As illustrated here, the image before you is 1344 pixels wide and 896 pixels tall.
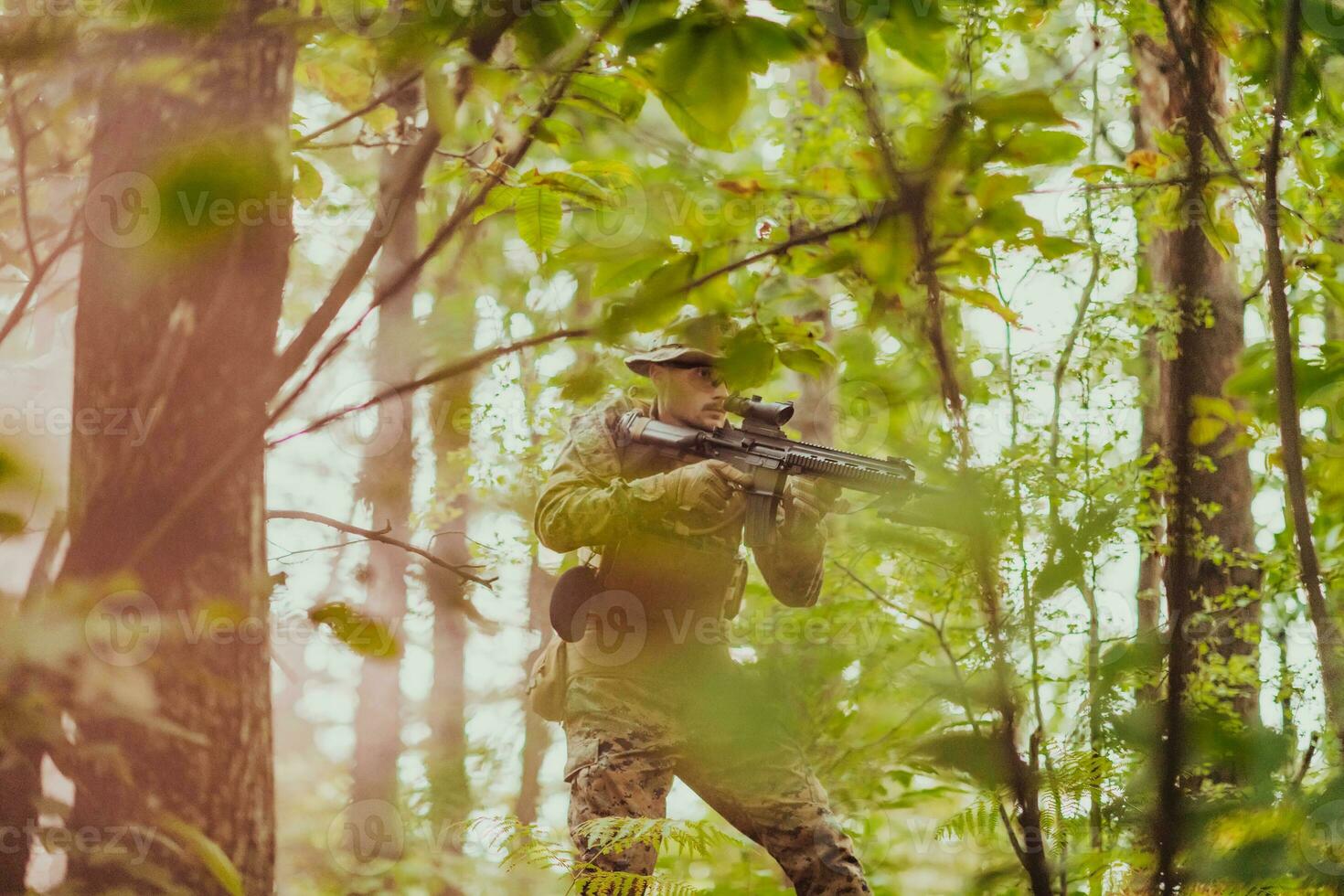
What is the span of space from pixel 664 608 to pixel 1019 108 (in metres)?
2.50

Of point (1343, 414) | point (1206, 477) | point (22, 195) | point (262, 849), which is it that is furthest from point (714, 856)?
point (22, 195)

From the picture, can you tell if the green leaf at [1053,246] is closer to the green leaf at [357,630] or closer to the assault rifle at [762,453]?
the green leaf at [357,630]

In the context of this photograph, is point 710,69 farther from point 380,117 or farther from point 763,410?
point 763,410

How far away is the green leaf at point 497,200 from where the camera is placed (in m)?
1.78

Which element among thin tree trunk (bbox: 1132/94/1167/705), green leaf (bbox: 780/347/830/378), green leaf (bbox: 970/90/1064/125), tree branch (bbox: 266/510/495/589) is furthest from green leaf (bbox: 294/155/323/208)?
thin tree trunk (bbox: 1132/94/1167/705)

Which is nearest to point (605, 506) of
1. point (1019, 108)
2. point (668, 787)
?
point (668, 787)

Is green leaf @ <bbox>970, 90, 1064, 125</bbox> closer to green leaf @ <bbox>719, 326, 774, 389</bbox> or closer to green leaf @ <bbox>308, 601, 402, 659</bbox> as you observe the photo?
green leaf @ <bbox>719, 326, 774, 389</bbox>

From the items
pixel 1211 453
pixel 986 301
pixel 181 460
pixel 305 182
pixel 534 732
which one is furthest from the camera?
pixel 534 732

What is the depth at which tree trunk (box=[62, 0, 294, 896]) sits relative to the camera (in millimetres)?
1220

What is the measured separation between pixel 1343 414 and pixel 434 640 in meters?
7.84

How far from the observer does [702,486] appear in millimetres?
2936

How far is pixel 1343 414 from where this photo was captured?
2.47m

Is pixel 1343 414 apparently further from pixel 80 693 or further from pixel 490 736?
pixel 490 736

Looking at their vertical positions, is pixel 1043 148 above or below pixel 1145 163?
below
